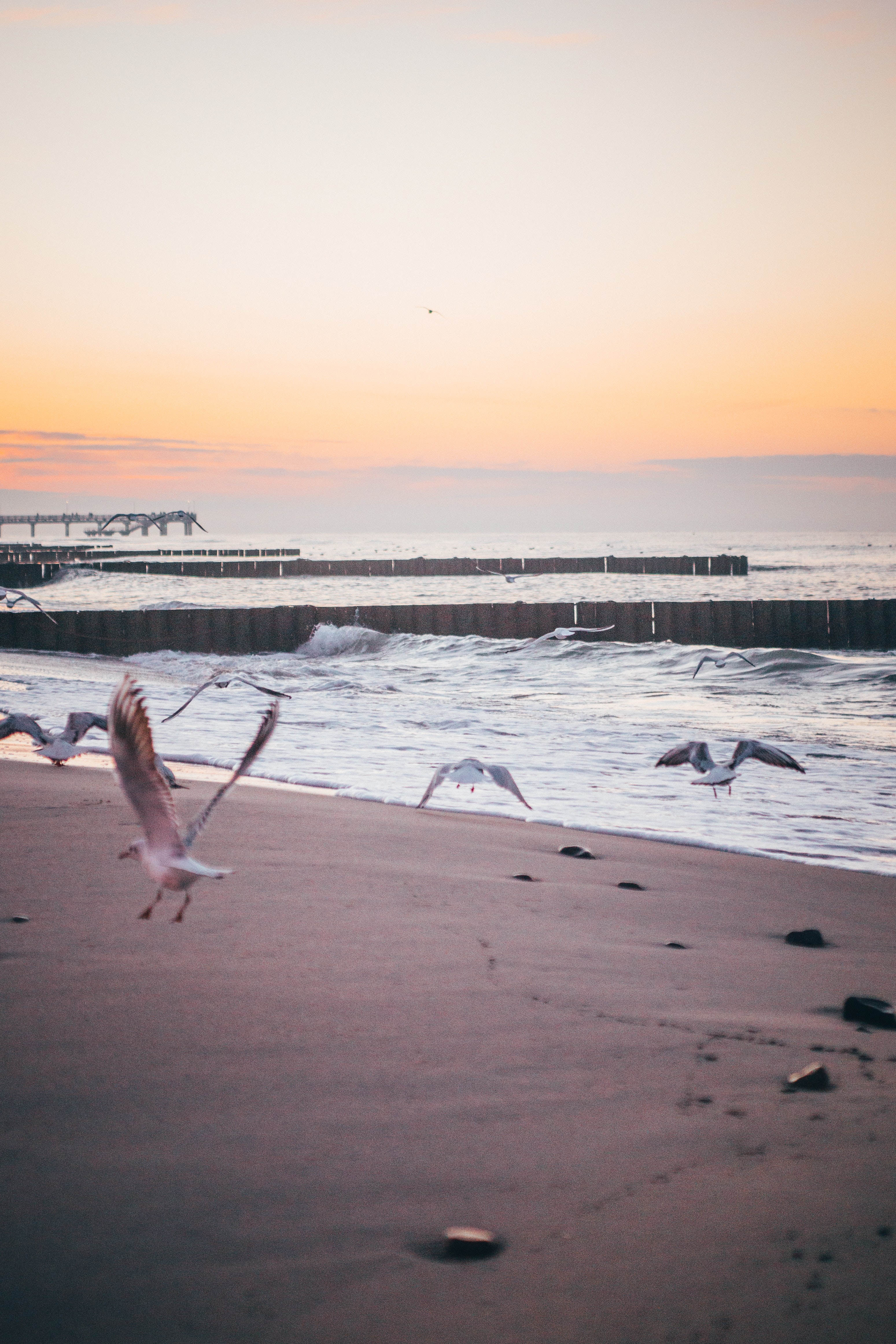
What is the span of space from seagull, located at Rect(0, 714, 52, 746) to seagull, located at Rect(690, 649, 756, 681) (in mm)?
11626

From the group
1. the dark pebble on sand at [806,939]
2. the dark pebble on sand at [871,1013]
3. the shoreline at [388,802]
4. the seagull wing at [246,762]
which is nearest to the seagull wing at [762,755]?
the shoreline at [388,802]

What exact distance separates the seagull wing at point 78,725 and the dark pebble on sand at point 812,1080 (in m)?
4.08

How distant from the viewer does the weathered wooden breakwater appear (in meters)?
23.7

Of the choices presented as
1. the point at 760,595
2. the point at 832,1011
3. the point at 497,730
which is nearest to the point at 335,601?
the point at 760,595

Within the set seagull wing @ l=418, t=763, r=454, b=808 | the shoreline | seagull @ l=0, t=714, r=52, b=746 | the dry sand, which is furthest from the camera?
seagull @ l=0, t=714, r=52, b=746

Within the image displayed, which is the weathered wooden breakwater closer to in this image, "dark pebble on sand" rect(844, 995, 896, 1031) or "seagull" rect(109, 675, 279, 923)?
"dark pebble on sand" rect(844, 995, 896, 1031)

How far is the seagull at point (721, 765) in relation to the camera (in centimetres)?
623

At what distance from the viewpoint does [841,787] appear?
26.3 feet

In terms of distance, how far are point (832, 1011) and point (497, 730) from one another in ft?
26.8

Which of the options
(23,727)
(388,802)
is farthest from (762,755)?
(23,727)

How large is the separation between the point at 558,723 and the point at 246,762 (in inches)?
406

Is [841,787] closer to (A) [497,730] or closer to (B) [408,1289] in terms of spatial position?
(A) [497,730]

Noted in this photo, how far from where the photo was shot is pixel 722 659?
57.7ft

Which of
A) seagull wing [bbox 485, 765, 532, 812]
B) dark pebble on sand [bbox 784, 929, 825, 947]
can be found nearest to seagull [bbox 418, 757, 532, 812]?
seagull wing [bbox 485, 765, 532, 812]
